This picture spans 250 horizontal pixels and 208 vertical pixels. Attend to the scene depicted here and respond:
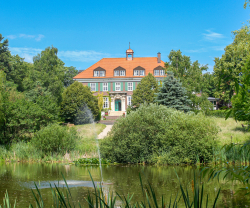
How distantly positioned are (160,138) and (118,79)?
35159 millimetres

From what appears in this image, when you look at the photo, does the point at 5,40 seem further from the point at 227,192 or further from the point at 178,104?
the point at 227,192

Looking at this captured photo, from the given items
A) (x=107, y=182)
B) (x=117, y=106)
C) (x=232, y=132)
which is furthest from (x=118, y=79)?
(x=107, y=182)

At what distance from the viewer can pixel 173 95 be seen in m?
25.6

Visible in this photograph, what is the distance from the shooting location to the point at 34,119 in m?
22.8

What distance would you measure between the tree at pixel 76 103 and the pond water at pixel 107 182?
19.3 metres

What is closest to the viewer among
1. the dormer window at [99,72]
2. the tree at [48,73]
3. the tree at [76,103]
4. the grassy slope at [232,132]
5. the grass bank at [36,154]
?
the grass bank at [36,154]

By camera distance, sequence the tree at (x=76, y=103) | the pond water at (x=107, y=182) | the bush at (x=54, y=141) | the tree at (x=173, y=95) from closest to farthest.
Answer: the pond water at (x=107, y=182) → the bush at (x=54, y=141) → the tree at (x=173, y=95) → the tree at (x=76, y=103)

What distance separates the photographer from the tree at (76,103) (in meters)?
37.2

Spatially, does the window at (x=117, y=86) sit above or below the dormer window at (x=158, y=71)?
below

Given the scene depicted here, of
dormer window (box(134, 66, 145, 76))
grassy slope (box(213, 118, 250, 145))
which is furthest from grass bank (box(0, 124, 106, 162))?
dormer window (box(134, 66, 145, 76))

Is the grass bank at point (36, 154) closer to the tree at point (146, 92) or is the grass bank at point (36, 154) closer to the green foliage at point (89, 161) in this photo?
the green foliage at point (89, 161)

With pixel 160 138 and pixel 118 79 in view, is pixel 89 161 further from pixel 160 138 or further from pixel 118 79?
pixel 118 79

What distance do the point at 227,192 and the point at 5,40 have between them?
138 feet

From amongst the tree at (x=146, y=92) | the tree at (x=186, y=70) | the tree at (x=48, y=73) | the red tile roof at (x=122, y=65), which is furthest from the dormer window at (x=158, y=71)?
the tree at (x=186, y=70)
